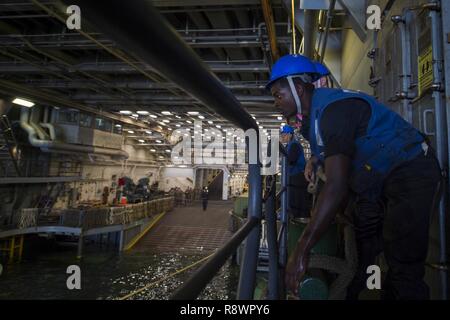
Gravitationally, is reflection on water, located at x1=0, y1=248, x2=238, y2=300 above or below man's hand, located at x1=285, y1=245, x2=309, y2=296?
below

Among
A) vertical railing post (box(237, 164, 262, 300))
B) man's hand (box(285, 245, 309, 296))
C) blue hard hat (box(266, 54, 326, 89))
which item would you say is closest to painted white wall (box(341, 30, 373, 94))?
blue hard hat (box(266, 54, 326, 89))

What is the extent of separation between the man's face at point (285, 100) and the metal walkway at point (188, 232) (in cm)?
1467

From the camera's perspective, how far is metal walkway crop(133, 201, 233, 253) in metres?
17.3

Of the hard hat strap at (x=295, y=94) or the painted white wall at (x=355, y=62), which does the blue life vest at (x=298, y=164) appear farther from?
the hard hat strap at (x=295, y=94)

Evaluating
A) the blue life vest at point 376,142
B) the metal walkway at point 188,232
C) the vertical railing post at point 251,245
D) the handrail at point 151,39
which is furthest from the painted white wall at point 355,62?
the metal walkway at point 188,232

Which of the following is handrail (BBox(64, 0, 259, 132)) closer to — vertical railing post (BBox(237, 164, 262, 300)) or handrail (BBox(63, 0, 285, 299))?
handrail (BBox(63, 0, 285, 299))

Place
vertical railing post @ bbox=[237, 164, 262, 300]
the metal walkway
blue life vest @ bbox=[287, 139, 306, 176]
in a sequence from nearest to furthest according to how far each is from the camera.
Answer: vertical railing post @ bbox=[237, 164, 262, 300] → blue life vest @ bbox=[287, 139, 306, 176] → the metal walkway

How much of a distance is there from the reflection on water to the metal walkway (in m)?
1.13

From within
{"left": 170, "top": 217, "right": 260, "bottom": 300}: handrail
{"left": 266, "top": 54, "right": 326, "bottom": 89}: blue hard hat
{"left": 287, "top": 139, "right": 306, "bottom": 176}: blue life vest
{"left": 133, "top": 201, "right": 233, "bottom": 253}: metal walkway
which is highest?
{"left": 266, "top": 54, "right": 326, "bottom": 89}: blue hard hat

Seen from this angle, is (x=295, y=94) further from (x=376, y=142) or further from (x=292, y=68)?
(x=376, y=142)

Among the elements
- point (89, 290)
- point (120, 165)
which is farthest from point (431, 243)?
point (120, 165)

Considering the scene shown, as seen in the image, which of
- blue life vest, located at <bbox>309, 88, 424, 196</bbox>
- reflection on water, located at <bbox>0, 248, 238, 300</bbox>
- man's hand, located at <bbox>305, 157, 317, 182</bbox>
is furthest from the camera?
reflection on water, located at <bbox>0, 248, 238, 300</bbox>

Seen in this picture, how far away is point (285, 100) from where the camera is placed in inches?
66.1

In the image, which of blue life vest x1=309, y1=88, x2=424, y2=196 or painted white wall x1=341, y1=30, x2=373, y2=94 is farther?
painted white wall x1=341, y1=30, x2=373, y2=94
